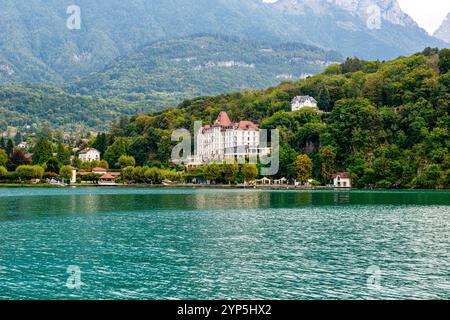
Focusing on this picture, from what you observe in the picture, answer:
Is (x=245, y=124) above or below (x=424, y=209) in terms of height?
above

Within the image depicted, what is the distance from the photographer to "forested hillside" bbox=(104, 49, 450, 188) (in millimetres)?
100125

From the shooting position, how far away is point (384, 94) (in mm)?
119688

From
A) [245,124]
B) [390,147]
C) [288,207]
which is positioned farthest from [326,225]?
[245,124]

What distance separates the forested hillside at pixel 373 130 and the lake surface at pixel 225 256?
169 ft

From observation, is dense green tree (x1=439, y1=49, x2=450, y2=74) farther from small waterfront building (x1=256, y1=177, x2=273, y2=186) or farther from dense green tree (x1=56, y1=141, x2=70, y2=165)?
dense green tree (x1=56, y1=141, x2=70, y2=165)

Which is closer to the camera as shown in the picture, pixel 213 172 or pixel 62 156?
pixel 213 172

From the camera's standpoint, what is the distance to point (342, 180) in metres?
107

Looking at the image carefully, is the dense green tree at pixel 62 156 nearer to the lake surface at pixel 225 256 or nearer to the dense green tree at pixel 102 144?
the dense green tree at pixel 102 144

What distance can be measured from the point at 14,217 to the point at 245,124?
292ft

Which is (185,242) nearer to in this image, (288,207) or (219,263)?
(219,263)

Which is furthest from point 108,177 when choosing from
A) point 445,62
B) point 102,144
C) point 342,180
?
point 445,62

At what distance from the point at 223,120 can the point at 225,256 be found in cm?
11074

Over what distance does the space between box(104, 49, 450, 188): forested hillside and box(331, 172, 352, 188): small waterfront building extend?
5.63 ft

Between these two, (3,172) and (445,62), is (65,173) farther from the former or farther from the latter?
(445,62)
